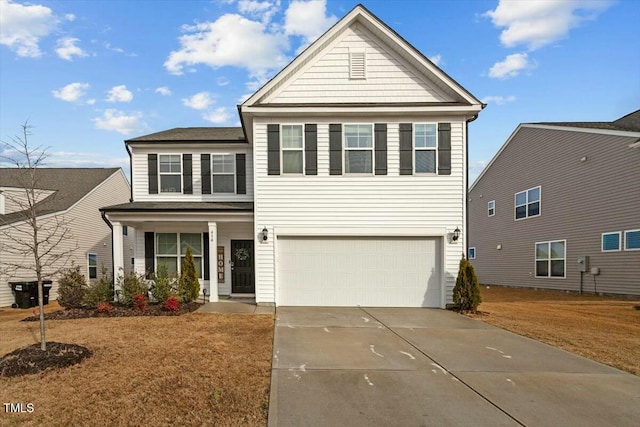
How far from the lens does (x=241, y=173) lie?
14141mm

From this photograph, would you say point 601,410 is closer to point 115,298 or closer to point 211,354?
point 211,354

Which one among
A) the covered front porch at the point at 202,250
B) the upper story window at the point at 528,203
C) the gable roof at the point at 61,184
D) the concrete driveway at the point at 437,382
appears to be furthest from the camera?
the upper story window at the point at 528,203

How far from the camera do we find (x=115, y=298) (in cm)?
1237

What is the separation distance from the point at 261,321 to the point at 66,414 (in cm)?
549

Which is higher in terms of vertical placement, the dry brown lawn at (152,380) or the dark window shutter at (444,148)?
the dark window shutter at (444,148)

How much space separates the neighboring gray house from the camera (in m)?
15.2

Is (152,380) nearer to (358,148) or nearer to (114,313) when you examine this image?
(114,313)

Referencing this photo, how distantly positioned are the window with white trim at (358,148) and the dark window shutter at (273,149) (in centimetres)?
203

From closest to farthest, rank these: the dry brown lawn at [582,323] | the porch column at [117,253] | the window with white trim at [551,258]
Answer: the dry brown lawn at [582,323] → the porch column at [117,253] → the window with white trim at [551,258]

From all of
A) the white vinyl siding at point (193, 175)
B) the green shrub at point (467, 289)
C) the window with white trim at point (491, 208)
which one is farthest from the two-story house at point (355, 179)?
the window with white trim at point (491, 208)

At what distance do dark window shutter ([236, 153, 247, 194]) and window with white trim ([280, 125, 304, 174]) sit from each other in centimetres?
241

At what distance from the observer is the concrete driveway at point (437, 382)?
4.45m

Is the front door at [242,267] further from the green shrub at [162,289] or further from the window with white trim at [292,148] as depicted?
the window with white trim at [292,148]

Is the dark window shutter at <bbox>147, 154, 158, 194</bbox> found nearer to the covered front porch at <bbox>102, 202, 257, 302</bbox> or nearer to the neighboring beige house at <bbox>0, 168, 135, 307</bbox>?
the covered front porch at <bbox>102, 202, 257, 302</bbox>
